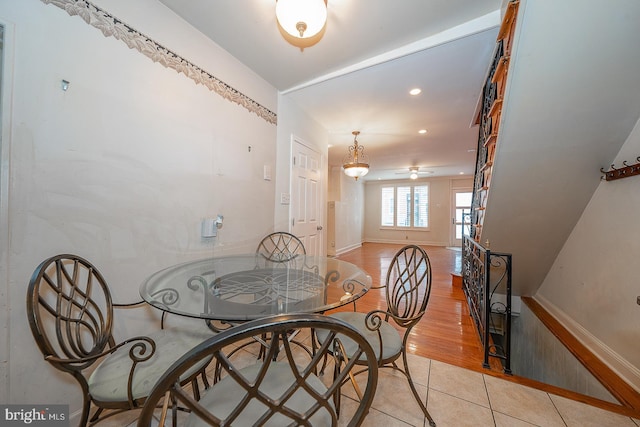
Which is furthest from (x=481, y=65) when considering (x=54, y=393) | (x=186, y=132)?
(x=54, y=393)

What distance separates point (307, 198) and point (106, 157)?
2175mm

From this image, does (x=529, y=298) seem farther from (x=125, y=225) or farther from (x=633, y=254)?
(x=125, y=225)

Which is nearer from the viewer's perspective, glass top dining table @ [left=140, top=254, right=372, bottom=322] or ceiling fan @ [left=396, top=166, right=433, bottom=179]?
glass top dining table @ [left=140, top=254, right=372, bottom=322]

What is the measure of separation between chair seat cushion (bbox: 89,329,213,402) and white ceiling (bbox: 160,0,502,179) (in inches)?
87.0

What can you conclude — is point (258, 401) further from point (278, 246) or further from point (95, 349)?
point (278, 246)

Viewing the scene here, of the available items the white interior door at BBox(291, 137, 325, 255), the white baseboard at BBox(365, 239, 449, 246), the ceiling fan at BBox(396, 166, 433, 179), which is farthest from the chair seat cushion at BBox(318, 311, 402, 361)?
the white baseboard at BBox(365, 239, 449, 246)

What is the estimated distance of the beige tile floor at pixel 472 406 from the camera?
4.08ft

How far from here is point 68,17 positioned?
1208 millimetres

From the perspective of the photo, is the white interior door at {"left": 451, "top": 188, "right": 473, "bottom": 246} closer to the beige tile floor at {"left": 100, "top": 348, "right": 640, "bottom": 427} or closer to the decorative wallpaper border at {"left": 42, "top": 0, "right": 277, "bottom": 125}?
the beige tile floor at {"left": 100, "top": 348, "right": 640, "bottom": 427}

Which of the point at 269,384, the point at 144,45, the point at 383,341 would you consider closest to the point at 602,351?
the point at 383,341

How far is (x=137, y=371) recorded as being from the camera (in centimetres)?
98

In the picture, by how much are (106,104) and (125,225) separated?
2.40 ft

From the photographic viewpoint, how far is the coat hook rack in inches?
59.1

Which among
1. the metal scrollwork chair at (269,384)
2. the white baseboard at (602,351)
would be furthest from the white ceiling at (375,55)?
the white baseboard at (602,351)
